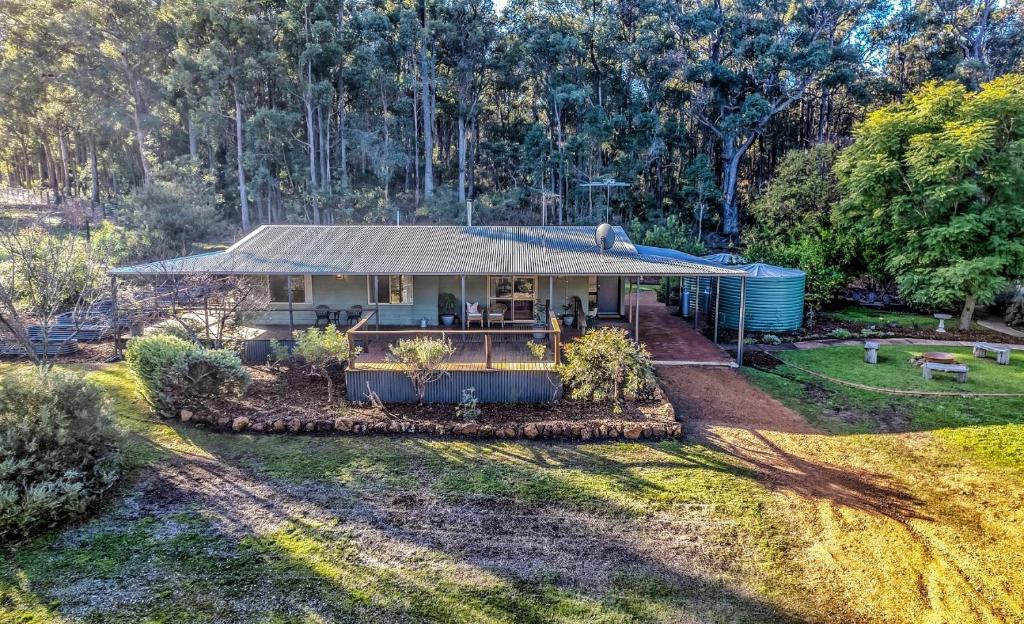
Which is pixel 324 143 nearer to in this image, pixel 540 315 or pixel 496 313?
pixel 496 313

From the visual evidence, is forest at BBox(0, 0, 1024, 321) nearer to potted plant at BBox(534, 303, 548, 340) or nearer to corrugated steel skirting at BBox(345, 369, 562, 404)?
potted plant at BBox(534, 303, 548, 340)

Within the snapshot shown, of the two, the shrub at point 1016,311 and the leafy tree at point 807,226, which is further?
the leafy tree at point 807,226

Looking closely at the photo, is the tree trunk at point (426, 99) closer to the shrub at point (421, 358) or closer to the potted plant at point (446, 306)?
the potted plant at point (446, 306)

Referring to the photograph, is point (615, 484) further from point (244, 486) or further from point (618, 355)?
point (244, 486)

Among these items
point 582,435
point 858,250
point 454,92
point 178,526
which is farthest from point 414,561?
point 454,92

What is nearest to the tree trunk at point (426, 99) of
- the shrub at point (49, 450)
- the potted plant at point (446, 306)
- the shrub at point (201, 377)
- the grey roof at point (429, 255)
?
the grey roof at point (429, 255)

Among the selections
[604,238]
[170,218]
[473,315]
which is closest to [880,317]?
[604,238]
